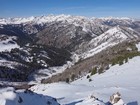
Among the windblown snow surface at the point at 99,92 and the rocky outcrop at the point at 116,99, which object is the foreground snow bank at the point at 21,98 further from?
the rocky outcrop at the point at 116,99

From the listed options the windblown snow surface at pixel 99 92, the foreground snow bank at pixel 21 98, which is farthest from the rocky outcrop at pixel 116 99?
the foreground snow bank at pixel 21 98

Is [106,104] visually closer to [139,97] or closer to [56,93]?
[139,97]

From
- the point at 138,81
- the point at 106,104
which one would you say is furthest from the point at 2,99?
the point at 138,81

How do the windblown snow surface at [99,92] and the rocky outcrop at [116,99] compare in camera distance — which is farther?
the windblown snow surface at [99,92]

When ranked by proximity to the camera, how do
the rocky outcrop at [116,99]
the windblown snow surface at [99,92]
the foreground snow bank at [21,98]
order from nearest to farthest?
the foreground snow bank at [21,98] < the rocky outcrop at [116,99] < the windblown snow surface at [99,92]

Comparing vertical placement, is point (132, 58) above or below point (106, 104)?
above

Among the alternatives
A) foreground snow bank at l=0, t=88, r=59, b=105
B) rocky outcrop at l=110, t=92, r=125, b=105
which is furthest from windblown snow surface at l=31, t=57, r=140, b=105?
foreground snow bank at l=0, t=88, r=59, b=105

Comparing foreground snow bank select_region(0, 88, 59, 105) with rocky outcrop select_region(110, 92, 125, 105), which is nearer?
foreground snow bank select_region(0, 88, 59, 105)

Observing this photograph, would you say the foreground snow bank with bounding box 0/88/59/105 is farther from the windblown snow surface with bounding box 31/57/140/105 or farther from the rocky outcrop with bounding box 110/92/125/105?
the rocky outcrop with bounding box 110/92/125/105
